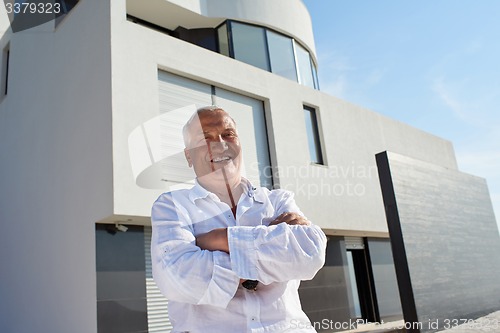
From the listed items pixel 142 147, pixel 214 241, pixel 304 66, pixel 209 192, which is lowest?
pixel 214 241

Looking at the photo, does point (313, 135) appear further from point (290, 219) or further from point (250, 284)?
point (250, 284)

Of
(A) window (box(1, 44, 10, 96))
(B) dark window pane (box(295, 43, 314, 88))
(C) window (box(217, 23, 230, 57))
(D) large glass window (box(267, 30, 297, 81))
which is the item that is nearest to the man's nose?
(C) window (box(217, 23, 230, 57))

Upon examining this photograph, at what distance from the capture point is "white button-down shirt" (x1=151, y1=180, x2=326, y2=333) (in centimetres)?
126

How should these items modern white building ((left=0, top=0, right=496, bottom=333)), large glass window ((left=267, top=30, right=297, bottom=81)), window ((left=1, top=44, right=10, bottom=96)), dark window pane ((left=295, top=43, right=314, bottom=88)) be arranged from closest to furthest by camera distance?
modern white building ((left=0, top=0, right=496, bottom=333))
large glass window ((left=267, top=30, right=297, bottom=81))
window ((left=1, top=44, right=10, bottom=96))
dark window pane ((left=295, top=43, right=314, bottom=88))

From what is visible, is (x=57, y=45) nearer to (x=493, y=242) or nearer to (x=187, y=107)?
(x=187, y=107)

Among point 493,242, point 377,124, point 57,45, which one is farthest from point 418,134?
point 57,45

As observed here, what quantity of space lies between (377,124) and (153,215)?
11.6m

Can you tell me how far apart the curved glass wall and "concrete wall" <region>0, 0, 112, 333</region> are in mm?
3284

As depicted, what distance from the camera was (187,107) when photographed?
7.89 metres

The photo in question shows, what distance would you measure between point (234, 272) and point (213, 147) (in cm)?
49

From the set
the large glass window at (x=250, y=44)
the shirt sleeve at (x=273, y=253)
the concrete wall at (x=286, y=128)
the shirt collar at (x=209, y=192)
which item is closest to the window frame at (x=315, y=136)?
the concrete wall at (x=286, y=128)

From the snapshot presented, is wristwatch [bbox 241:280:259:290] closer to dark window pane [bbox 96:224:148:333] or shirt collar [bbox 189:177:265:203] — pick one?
shirt collar [bbox 189:177:265:203]

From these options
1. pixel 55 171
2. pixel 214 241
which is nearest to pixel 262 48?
pixel 55 171

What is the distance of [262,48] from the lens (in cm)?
1031
